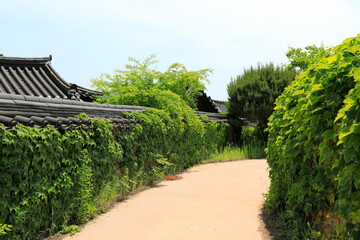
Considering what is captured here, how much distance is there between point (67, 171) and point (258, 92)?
17.1 meters

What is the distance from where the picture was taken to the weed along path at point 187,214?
580 cm

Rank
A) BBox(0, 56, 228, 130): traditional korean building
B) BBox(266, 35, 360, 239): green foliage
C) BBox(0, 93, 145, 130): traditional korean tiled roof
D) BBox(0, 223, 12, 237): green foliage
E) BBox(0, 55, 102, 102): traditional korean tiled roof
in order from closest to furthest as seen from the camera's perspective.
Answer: BBox(266, 35, 360, 239): green foliage, BBox(0, 223, 12, 237): green foliage, BBox(0, 93, 145, 130): traditional korean tiled roof, BBox(0, 56, 228, 130): traditional korean building, BBox(0, 55, 102, 102): traditional korean tiled roof

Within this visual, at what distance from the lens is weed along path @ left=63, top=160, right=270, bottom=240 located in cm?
580

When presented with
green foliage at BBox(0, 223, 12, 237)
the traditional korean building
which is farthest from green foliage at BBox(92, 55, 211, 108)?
green foliage at BBox(0, 223, 12, 237)

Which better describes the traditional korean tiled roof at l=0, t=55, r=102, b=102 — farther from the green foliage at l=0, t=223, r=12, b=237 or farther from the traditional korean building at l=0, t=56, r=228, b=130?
the green foliage at l=0, t=223, r=12, b=237

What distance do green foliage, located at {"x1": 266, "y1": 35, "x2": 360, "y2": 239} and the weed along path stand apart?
1.41m

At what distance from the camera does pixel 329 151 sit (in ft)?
10.6

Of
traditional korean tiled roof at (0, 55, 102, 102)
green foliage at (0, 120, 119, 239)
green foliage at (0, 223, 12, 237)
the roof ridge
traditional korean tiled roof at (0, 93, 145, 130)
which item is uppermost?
the roof ridge

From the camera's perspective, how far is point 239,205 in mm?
7793

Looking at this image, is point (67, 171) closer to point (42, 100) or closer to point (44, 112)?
point (44, 112)

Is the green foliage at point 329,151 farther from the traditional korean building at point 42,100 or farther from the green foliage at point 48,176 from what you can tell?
the traditional korean building at point 42,100

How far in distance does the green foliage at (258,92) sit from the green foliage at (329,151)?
1604 cm

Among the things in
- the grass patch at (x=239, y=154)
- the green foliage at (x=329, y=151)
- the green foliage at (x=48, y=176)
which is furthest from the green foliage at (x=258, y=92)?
the green foliage at (x=329, y=151)

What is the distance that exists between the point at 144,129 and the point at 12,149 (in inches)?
216
